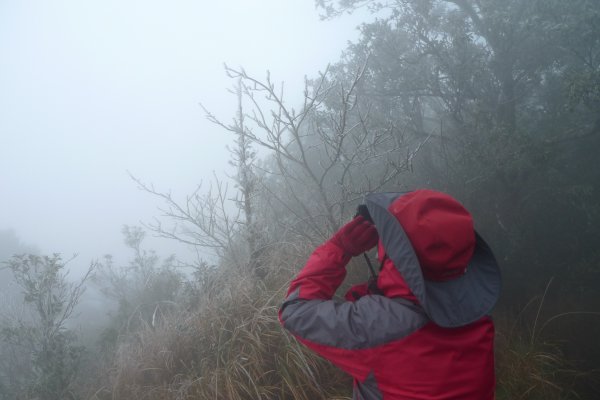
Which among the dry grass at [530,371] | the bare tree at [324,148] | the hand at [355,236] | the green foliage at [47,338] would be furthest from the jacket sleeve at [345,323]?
the green foliage at [47,338]

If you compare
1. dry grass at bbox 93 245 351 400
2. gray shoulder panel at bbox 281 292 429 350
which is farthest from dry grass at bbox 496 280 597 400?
gray shoulder panel at bbox 281 292 429 350

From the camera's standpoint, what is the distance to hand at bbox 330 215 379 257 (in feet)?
5.25

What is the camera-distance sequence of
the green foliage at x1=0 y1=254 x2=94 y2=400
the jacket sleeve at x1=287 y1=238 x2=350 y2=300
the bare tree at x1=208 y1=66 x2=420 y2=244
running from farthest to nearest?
1. the green foliage at x1=0 y1=254 x2=94 y2=400
2. the bare tree at x1=208 y1=66 x2=420 y2=244
3. the jacket sleeve at x1=287 y1=238 x2=350 y2=300

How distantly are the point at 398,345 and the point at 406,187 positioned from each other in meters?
5.19

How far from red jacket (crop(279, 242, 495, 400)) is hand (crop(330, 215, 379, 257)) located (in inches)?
10.7

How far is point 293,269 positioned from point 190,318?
1.39 meters

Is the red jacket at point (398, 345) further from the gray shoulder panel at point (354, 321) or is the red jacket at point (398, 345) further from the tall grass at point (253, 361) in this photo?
the tall grass at point (253, 361)

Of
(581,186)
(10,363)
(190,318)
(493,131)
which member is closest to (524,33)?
(493,131)

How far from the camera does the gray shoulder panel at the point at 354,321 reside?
1.16m

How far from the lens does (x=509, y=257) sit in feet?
17.8

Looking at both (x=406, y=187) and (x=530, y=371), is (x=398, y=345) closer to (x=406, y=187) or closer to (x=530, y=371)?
(x=530, y=371)

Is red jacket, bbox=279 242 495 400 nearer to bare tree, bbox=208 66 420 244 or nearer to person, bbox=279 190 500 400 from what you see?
person, bbox=279 190 500 400

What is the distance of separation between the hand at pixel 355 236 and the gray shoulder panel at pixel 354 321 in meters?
0.32

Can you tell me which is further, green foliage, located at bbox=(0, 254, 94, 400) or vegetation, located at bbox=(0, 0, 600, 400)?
green foliage, located at bbox=(0, 254, 94, 400)
